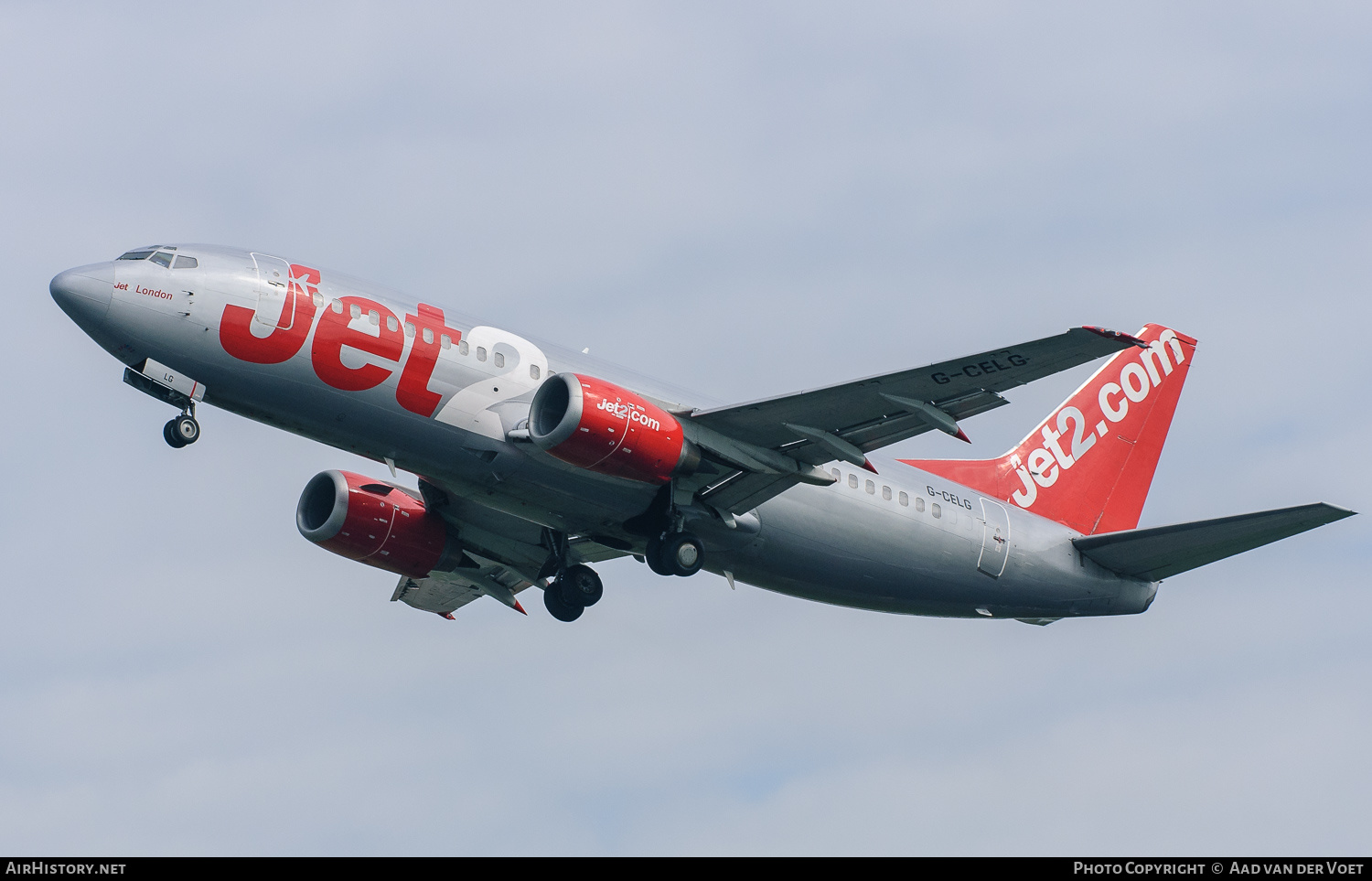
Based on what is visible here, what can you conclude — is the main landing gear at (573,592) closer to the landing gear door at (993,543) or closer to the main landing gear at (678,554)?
the main landing gear at (678,554)

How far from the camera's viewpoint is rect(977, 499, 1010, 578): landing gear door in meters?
36.3

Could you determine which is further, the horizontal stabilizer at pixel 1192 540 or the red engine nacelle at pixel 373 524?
the red engine nacelle at pixel 373 524

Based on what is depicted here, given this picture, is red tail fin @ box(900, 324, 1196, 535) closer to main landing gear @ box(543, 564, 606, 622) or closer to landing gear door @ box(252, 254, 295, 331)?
main landing gear @ box(543, 564, 606, 622)

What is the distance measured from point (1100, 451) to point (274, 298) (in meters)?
21.6

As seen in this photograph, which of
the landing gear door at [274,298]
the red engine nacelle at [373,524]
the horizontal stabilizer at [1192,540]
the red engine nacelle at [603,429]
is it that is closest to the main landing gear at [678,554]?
the red engine nacelle at [603,429]

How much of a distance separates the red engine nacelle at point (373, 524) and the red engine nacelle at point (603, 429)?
22.0 feet

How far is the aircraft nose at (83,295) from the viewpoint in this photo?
29.2 m

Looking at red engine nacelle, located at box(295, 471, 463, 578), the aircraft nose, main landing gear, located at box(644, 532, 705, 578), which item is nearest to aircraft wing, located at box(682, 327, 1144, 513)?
main landing gear, located at box(644, 532, 705, 578)

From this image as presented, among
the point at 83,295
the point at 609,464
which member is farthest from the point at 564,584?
the point at 83,295

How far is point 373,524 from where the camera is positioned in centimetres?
3628

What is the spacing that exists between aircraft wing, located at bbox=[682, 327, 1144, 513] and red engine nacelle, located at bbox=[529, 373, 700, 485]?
4.02 ft

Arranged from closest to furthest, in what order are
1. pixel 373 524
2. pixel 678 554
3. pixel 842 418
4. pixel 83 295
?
pixel 83 295 < pixel 842 418 < pixel 678 554 < pixel 373 524

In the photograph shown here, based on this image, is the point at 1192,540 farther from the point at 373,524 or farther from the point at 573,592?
the point at 373,524

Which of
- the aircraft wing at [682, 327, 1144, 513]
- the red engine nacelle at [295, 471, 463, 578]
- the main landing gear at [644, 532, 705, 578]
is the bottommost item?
the main landing gear at [644, 532, 705, 578]
